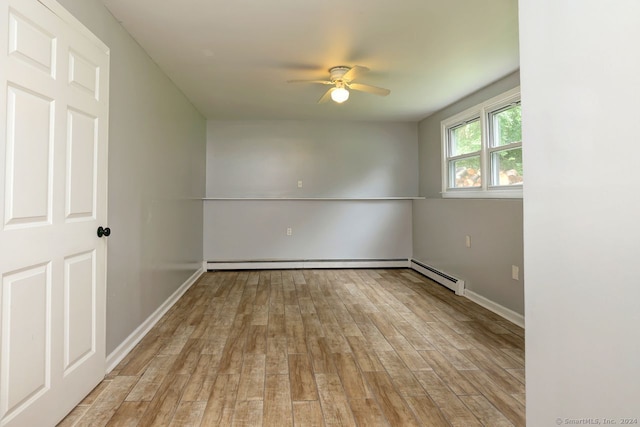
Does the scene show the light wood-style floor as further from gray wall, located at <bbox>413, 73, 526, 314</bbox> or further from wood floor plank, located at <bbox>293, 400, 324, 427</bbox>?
gray wall, located at <bbox>413, 73, 526, 314</bbox>

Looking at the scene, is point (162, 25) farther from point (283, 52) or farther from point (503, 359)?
point (503, 359)

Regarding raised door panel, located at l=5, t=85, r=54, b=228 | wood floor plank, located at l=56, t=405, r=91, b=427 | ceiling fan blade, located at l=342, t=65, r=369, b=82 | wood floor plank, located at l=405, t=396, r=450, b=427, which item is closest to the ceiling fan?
ceiling fan blade, located at l=342, t=65, r=369, b=82

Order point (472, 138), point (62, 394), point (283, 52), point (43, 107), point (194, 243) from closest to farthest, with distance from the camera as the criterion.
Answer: point (43, 107) → point (62, 394) → point (283, 52) → point (472, 138) → point (194, 243)

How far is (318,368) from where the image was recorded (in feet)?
7.47

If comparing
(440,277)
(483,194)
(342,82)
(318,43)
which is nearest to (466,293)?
(440,277)

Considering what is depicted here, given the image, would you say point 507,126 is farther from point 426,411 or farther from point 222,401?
point 222,401

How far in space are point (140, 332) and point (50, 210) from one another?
145 cm

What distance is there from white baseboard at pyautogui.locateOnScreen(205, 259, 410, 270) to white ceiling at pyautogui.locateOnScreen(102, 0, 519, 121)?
244 centimetres

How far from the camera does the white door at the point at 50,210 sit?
1.40m

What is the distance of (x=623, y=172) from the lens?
733mm

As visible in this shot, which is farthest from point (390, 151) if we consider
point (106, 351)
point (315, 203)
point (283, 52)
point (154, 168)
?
point (106, 351)

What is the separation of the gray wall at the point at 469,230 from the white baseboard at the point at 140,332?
10.00 ft

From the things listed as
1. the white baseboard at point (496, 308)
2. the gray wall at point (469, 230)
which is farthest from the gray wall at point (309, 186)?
the white baseboard at point (496, 308)

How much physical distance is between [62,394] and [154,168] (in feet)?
6.22
